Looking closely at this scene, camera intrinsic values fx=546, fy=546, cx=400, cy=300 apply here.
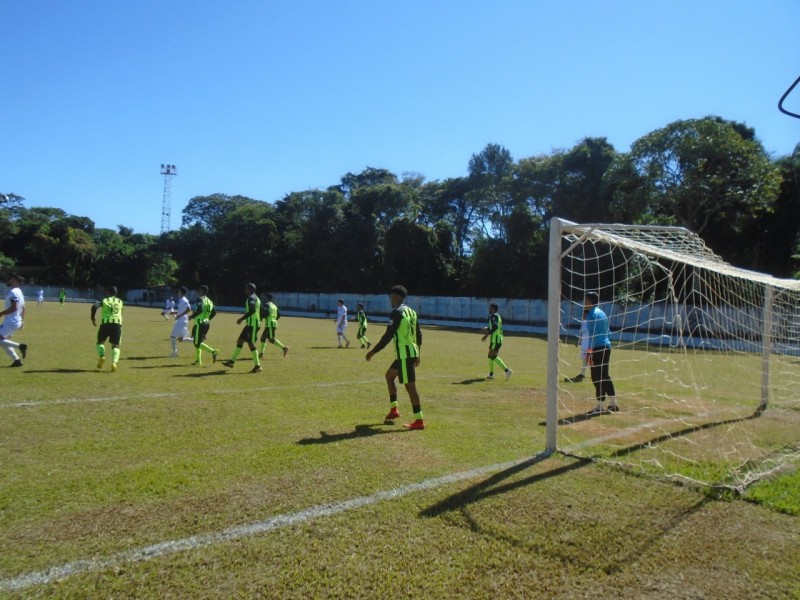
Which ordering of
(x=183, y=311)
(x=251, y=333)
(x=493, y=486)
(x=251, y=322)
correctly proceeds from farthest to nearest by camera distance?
(x=183, y=311), (x=251, y=322), (x=251, y=333), (x=493, y=486)

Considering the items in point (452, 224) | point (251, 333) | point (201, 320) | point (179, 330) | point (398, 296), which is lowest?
point (179, 330)

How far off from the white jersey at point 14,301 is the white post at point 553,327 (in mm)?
10681

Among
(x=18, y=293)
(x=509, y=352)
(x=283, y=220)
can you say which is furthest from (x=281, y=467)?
(x=283, y=220)

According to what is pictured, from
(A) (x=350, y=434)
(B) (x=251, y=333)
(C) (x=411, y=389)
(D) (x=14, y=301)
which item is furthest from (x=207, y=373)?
(C) (x=411, y=389)

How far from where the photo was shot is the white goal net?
21.4 feet

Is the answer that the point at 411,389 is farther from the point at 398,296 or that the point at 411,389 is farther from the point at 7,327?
the point at 7,327

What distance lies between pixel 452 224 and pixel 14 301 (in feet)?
157

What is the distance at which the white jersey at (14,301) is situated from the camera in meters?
11.5

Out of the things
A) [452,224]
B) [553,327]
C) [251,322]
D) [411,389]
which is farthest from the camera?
[452,224]

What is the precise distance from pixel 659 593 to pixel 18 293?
12.9 metres

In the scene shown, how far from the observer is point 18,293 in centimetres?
1164

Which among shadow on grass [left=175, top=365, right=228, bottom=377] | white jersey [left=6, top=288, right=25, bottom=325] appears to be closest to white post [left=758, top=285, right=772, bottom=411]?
shadow on grass [left=175, top=365, right=228, bottom=377]

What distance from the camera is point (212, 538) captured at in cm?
405

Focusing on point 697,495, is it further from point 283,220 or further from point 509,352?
point 283,220
